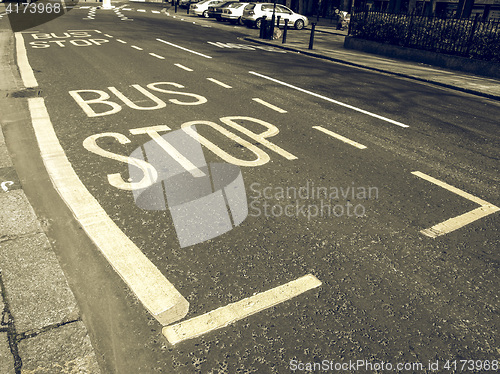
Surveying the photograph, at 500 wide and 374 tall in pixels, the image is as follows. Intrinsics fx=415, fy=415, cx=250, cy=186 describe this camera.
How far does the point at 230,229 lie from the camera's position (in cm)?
400

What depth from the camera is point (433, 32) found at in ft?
52.1

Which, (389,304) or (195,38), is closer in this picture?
(389,304)

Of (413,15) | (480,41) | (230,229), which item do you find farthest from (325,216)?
(413,15)

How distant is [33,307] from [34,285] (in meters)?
0.25

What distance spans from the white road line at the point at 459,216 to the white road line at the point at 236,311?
162 centimetres

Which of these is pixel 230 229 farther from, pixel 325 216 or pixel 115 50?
pixel 115 50

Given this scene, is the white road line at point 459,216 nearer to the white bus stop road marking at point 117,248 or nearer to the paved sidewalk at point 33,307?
the white bus stop road marking at point 117,248

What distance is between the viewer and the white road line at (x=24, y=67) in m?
9.26

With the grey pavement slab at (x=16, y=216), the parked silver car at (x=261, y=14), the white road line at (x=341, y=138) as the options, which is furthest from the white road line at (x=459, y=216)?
the parked silver car at (x=261, y=14)

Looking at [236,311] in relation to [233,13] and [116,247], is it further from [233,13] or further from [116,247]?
[233,13]

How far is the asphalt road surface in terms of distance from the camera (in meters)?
2.75

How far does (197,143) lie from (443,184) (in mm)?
3381

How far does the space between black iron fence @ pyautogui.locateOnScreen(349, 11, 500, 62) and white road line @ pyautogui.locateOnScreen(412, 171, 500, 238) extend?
1142cm

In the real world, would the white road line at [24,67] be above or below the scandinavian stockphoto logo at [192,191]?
above
